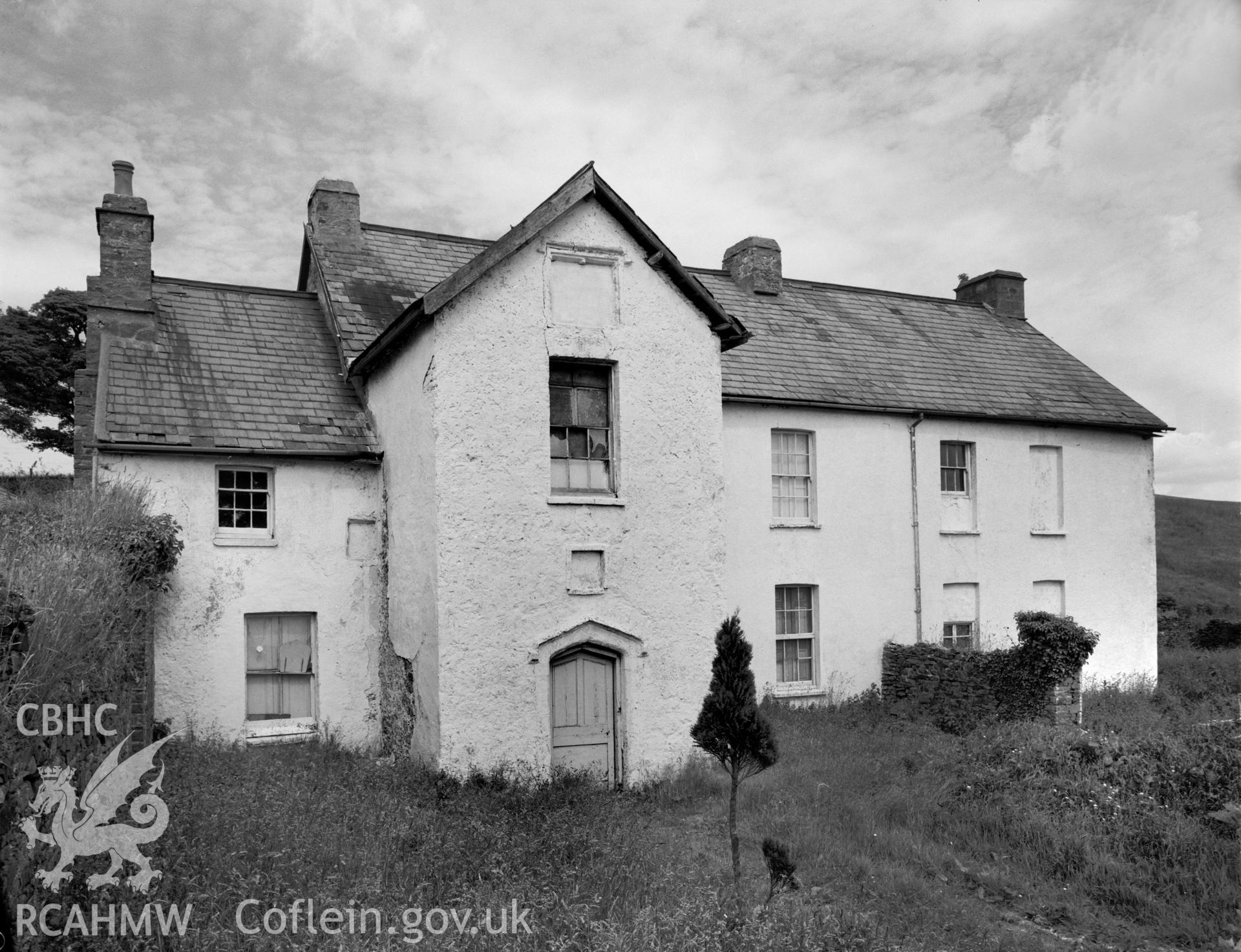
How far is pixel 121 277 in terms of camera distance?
16469mm

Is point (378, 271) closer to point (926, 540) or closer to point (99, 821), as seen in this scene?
point (926, 540)

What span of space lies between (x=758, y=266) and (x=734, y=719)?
633 inches

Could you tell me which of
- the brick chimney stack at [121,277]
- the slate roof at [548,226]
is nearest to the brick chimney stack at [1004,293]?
the slate roof at [548,226]

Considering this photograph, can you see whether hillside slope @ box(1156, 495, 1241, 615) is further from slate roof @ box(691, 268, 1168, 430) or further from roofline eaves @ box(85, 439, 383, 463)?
roofline eaves @ box(85, 439, 383, 463)

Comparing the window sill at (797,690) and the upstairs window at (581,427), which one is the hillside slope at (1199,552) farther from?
the upstairs window at (581,427)

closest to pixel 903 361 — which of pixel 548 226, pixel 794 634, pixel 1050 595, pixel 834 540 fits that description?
pixel 834 540

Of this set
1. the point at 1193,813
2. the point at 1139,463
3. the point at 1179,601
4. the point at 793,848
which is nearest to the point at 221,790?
the point at 793,848

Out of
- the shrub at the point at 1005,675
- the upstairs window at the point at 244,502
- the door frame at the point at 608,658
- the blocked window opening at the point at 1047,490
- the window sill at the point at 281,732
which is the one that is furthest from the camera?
the blocked window opening at the point at 1047,490

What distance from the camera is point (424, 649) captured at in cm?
1347

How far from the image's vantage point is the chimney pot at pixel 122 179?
17.0 metres

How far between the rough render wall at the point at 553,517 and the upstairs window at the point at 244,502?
2123 millimetres

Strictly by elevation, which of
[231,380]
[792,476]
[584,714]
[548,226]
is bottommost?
[584,714]

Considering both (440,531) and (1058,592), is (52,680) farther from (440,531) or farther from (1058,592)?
(1058,592)

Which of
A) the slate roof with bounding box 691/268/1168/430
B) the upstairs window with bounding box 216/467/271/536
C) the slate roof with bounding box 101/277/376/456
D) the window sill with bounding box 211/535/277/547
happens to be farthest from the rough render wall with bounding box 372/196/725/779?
the slate roof with bounding box 691/268/1168/430
